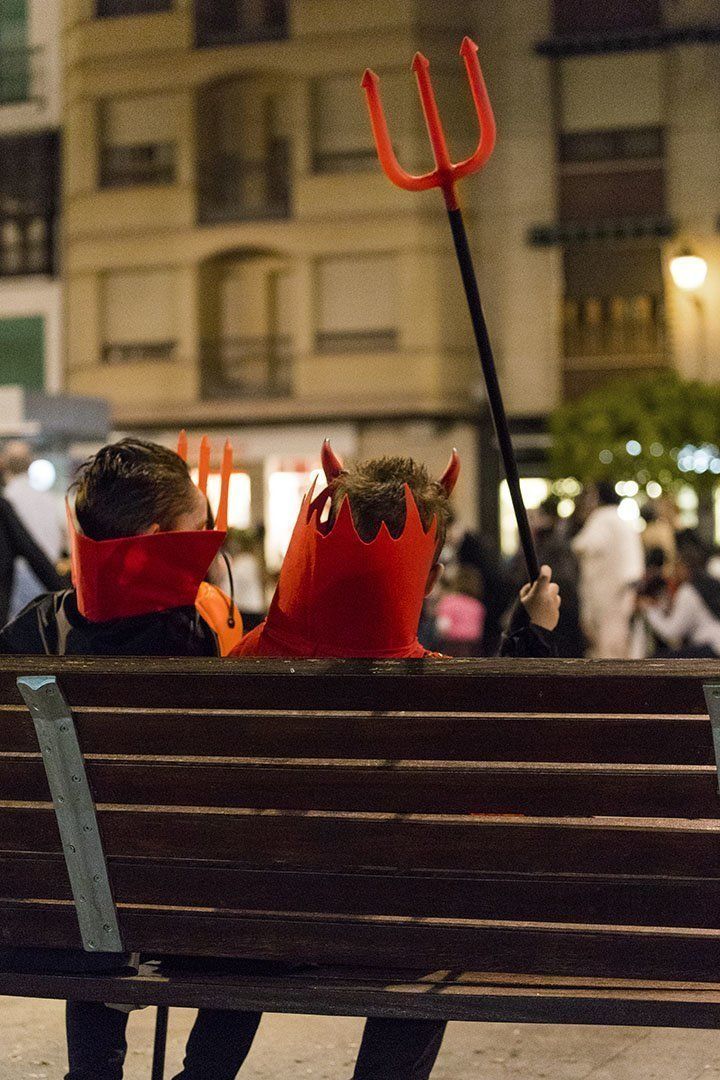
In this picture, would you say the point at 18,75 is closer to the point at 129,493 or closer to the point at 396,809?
the point at 129,493

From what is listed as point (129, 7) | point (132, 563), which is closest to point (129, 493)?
point (132, 563)

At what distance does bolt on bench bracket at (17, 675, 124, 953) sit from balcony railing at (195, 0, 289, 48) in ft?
113

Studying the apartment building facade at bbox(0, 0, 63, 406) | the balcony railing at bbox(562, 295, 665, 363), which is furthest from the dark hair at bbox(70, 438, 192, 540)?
the apartment building facade at bbox(0, 0, 63, 406)

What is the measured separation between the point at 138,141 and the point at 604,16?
30.4 ft

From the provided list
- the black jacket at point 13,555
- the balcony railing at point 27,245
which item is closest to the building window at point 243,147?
the balcony railing at point 27,245

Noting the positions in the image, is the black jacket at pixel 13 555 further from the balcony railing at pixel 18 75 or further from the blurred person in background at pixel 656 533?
the balcony railing at pixel 18 75

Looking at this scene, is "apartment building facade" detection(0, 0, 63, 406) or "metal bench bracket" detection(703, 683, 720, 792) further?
"apartment building facade" detection(0, 0, 63, 406)

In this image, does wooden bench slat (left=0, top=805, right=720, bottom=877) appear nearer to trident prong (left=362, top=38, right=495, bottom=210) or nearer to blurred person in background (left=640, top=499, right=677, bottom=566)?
trident prong (left=362, top=38, right=495, bottom=210)

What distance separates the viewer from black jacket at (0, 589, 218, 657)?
3422 millimetres

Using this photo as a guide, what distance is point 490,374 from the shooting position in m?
3.19

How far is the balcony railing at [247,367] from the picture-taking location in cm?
3556

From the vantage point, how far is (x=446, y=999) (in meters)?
2.90

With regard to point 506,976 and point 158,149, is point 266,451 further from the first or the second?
point 506,976

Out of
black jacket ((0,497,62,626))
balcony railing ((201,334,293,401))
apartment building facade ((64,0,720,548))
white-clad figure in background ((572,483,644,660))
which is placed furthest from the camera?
balcony railing ((201,334,293,401))
